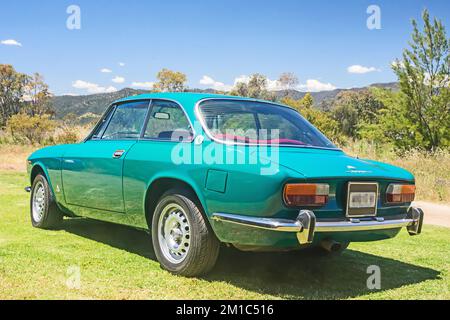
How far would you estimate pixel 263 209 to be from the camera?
3.63m

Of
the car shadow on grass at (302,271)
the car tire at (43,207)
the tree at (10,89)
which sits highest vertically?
the tree at (10,89)

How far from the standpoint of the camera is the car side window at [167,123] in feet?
14.8

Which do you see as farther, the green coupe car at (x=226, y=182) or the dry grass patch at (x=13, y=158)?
the dry grass patch at (x=13, y=158)

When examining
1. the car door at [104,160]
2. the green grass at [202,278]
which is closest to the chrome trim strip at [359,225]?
the green grass at [202,278]

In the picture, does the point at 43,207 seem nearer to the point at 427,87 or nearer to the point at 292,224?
the point at 292,224

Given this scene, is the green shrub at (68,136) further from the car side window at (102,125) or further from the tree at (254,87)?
the tree at (254,87)

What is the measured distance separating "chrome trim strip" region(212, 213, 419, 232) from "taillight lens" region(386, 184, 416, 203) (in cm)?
22

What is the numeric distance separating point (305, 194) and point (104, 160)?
2.26 meters

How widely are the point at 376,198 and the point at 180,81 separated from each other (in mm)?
43764

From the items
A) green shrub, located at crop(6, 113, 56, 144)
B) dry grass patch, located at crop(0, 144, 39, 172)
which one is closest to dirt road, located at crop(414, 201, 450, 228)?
dry grass patch, located at crop(0, 144, 39, 172)

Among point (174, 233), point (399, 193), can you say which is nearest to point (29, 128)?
point (174, 233)

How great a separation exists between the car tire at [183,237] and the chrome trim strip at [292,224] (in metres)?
0.22

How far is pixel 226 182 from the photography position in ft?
12.5
